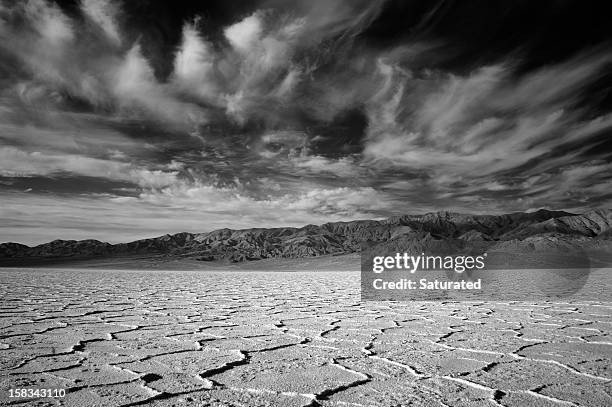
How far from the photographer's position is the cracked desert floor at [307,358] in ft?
8.81

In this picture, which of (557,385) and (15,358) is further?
(15,358)

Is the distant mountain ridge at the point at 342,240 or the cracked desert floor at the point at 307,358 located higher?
the distant mountain ridge at the point at 342,240

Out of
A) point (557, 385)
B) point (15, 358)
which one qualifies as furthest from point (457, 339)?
point (15, 358)

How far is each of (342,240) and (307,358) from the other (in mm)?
125785

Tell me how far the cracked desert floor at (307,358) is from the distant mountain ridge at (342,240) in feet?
174

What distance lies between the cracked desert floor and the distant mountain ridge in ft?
174

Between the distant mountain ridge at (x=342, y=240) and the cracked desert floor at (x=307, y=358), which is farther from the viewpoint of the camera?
the distant mountain ridge at (x=342, y=240)

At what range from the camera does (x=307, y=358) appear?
368 centimetres

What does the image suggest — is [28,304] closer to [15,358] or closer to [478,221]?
[15,358]

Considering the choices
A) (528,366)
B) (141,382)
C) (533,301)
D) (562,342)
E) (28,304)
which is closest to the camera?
(141,382)

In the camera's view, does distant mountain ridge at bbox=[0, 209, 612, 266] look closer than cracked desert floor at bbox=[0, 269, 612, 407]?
No

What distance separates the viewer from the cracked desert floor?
2686 millimetres

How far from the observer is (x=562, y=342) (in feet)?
14.6

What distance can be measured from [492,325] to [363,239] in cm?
13266
